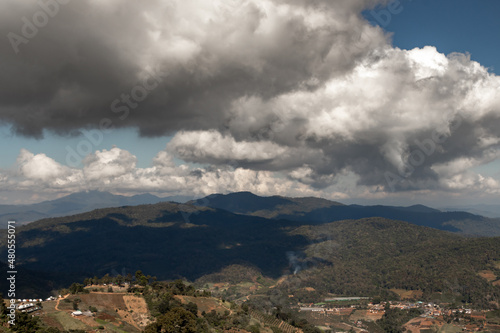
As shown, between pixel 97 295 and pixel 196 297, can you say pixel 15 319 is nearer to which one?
pixel 97 295

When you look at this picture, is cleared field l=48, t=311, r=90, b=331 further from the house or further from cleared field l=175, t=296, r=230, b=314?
cleared field l=175, t=296, r=230, b=314

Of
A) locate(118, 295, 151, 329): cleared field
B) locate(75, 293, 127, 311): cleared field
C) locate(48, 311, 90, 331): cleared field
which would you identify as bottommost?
locate(118, 295, 151, 329): cleared field

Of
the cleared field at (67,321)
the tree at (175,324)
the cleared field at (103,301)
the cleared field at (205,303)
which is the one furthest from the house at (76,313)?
the cleared field at (205,303)

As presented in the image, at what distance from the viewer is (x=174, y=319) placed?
93500 mm

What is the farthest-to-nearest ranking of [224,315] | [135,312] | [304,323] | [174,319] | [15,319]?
[304,323] < [224,315] < [135,312] < [174,319] < [15,319]

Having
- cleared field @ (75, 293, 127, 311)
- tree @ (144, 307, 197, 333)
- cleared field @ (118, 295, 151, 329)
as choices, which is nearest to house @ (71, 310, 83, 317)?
cleared field @ (75, 293, 127, 311)

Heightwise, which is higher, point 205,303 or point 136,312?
point 136,312

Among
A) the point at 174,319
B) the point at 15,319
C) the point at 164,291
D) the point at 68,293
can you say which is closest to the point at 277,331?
the point at 164,291

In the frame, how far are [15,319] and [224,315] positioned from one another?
76162 millimetres

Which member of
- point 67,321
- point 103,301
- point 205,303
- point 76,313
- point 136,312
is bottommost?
point 205,303

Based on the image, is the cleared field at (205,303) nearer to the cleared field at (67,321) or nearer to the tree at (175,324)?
the tree at (175,324)

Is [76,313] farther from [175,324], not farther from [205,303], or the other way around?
[205,303]

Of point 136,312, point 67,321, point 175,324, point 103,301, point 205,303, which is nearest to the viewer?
point 175,324

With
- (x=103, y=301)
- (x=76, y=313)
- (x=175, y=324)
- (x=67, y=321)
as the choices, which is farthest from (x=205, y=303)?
(x=67, y=321)
